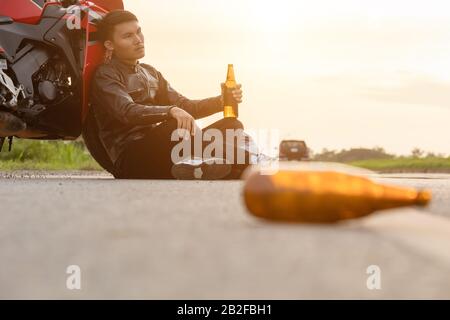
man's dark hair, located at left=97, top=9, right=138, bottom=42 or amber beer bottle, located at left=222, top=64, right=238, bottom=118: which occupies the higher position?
man's dark hair, located at left=97, top=9, right=138, bottom=42

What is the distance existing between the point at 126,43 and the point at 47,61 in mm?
678

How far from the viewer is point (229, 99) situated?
708cm

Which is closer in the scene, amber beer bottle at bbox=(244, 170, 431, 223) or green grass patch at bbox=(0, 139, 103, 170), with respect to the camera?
amber beer bottle at bbox=(244, 170, 431, 223)

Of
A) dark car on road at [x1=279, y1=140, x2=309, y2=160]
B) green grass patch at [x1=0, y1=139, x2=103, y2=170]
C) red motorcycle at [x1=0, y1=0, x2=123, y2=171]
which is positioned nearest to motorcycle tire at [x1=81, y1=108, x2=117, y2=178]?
red motorcycle at [x1=0, y1=0, x2=123, y2=171]

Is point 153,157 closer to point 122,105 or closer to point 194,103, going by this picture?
point 122,105

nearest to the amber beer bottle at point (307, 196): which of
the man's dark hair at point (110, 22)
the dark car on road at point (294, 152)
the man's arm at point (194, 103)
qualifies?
the man's dark hair at point (110, 22)

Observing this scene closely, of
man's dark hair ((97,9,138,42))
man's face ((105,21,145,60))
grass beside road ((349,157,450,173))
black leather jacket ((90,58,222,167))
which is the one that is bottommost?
grass beside road ((349,157,450,173))

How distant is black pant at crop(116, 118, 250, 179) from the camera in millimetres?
6457

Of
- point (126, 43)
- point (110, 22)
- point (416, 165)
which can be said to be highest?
point (110, 22)

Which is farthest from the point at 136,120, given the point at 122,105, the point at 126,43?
the point at 126,43

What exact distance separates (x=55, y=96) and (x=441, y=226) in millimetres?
4451

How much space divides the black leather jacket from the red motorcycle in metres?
0.17

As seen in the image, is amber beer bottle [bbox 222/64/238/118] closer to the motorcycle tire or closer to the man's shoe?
the man's shoe

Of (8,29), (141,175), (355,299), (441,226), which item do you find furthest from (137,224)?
(8,29)
